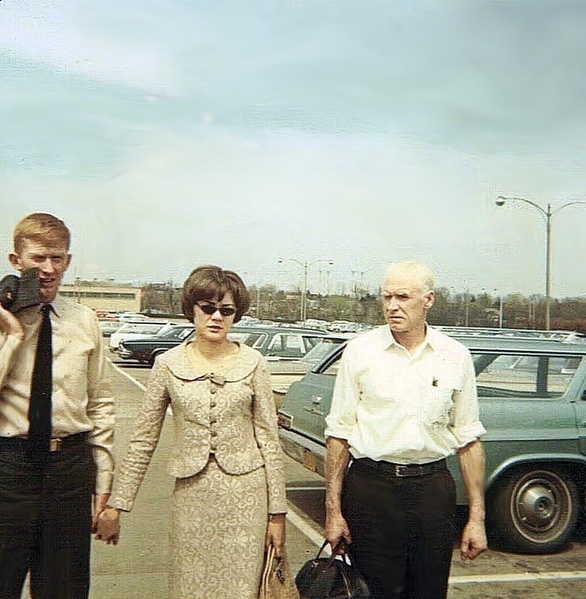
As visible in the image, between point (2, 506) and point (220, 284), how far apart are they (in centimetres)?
112

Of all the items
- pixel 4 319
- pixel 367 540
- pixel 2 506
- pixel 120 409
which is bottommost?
pixel 120 409

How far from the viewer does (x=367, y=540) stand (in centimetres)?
331

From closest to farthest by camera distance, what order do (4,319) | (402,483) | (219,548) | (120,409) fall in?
(4,319) < (219,548) < (402,483) < (120,409)

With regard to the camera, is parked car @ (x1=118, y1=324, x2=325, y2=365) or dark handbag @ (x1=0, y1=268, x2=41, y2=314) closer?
dark handbag @ (x1=0, y1=268, x2=41, y2=314)

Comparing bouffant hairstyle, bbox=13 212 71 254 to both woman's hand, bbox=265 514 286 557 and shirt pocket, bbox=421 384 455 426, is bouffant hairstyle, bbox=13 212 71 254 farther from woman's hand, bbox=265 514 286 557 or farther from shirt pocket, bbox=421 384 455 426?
shirt pocket, bbox=421 384 455 426

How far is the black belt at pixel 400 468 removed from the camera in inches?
129

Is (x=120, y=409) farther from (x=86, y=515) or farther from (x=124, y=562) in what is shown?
(x=86, y=515)

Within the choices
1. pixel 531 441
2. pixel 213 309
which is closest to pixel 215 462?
pixel 213 309

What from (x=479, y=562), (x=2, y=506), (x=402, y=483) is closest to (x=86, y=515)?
(x=2, y=506)

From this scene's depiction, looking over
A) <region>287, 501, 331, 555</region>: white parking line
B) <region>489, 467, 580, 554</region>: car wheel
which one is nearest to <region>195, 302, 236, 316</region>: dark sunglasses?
<region>287, 501, 331, 555</region>: white parking line

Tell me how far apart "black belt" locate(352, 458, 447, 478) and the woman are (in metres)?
0.41

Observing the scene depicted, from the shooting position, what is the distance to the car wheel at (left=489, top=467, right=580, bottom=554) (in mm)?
6133

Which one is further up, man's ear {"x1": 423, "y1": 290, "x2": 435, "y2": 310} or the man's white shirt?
man's ear {"x1": 423, "y1": 290, "x2": 435, "y2": 310}

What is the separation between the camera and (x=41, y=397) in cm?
284
